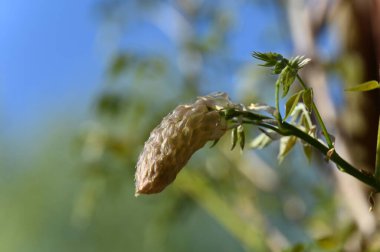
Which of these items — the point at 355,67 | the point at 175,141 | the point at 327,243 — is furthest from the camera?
the point at 355,67

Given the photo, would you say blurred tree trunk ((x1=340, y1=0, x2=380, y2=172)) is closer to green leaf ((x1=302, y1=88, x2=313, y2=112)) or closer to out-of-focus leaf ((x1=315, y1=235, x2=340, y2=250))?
out-of-focus leaf ((x1=315, y1=235, x2=340, y2=250))

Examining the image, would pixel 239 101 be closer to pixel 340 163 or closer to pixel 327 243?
pixel 327 243

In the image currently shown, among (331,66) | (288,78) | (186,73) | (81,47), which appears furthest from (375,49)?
(81,47)

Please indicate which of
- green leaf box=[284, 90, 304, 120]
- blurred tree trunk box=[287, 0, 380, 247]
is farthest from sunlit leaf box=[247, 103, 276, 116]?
blurred tree trunk box=[287, 0, 380, 247]

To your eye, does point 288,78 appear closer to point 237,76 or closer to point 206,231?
point 237,76

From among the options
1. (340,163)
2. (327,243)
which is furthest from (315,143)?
(327,243)
